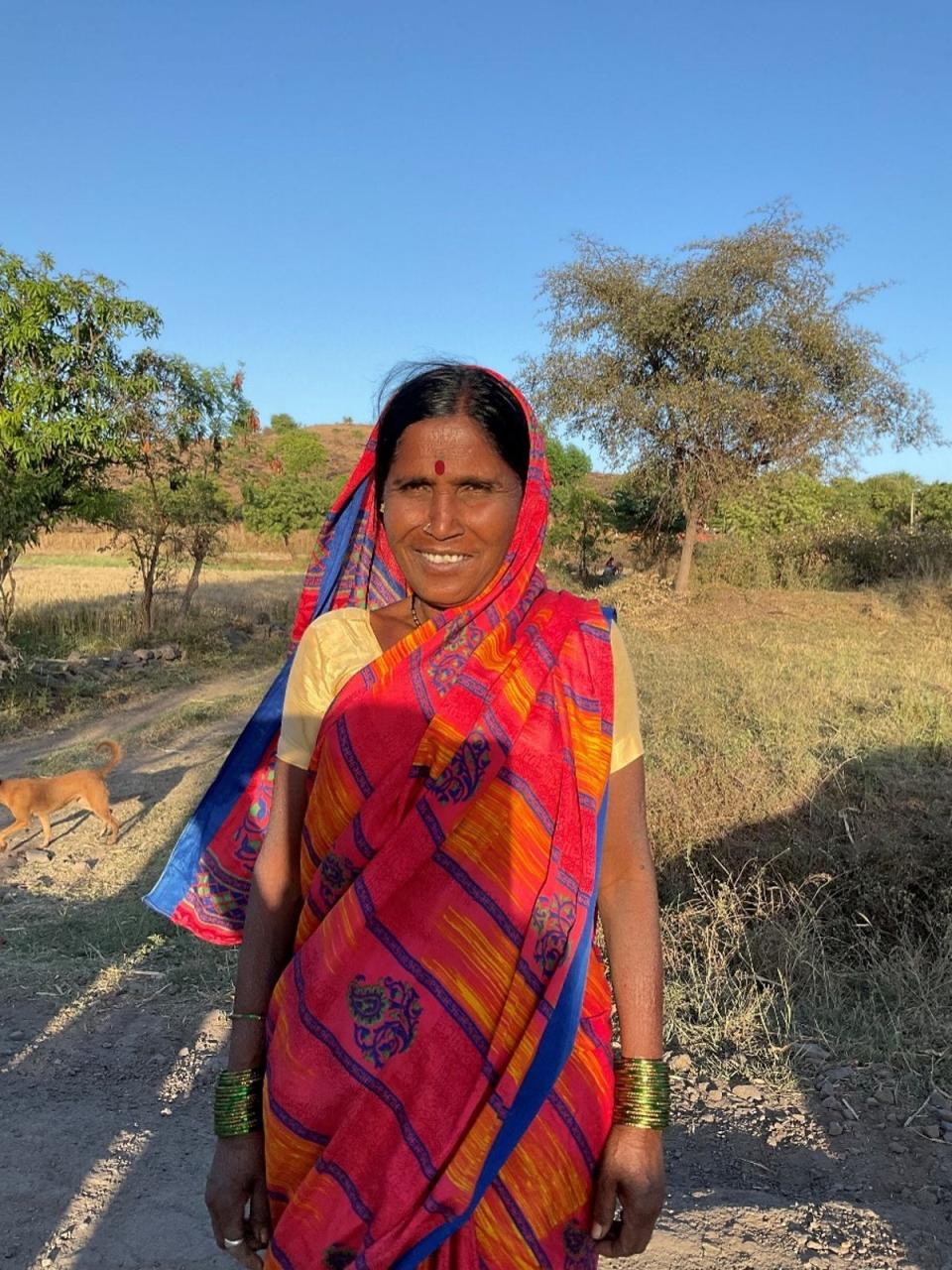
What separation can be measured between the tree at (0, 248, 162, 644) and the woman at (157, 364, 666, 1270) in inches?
381

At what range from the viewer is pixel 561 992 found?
1098 millimetres

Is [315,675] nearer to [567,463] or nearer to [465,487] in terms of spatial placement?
[465,487]

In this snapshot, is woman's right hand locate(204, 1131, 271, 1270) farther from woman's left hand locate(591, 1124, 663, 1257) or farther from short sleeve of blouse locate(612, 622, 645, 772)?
short sleeve of blouse locate(612, 622, 645, 772)

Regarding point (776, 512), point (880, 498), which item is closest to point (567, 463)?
point (880, 498)

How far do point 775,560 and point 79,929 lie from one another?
662 inches

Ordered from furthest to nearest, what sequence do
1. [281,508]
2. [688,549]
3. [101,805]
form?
[281,508]
[688,549]
[101,805]

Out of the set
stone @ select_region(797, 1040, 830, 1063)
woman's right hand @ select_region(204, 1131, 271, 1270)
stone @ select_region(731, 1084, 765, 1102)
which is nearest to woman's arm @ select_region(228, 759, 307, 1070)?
woman's right hand @ select_region(204, 1131, 271, 1270)

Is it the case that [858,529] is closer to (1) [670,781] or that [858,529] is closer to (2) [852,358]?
(2) [852,358]

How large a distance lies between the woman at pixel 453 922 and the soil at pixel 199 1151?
127 cm

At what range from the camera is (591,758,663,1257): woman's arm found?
1140mm

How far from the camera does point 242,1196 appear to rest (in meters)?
1.18

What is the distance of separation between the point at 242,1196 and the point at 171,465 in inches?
503

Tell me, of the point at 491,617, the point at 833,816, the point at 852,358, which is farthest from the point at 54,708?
the point at 852,358

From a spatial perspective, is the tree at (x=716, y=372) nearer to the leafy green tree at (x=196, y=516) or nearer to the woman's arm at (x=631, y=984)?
the leafy green tree at (x=196, y=516)
